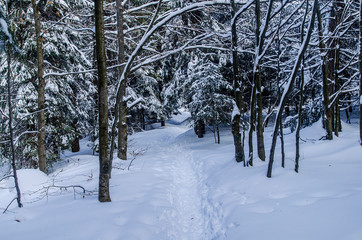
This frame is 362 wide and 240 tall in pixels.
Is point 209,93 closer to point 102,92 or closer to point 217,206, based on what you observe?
point 217,206

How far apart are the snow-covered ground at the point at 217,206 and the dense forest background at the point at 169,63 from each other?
834 mm

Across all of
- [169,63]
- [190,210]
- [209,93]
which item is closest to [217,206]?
[190,210]

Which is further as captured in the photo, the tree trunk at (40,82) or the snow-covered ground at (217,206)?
the tree trunk at (40,82)

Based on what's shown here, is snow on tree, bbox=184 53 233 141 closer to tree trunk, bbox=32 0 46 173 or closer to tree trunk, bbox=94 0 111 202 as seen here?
tree trunk, bbox=32 0 46 173

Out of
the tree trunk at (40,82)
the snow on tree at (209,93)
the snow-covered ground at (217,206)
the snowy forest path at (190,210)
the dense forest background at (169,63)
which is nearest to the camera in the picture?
the snow-covered ground at (217,206)

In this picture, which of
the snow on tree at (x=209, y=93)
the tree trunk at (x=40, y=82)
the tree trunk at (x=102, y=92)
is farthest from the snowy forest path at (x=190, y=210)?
the snow on tree at (x=209, y=93)

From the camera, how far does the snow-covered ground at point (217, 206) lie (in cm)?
294

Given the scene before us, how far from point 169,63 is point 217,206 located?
1408 cm

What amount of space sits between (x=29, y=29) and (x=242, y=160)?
9749mm

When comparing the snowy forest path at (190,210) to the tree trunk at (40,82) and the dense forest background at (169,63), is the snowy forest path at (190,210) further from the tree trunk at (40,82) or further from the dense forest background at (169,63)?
the tree trunk at (40,82)

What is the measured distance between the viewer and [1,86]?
8.28 m

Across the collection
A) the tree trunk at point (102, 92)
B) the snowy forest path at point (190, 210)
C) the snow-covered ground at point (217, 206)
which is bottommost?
the snowy forest path at point (190, 210)

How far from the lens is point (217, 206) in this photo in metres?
4.47

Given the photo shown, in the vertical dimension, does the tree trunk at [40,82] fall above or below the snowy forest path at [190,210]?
above
